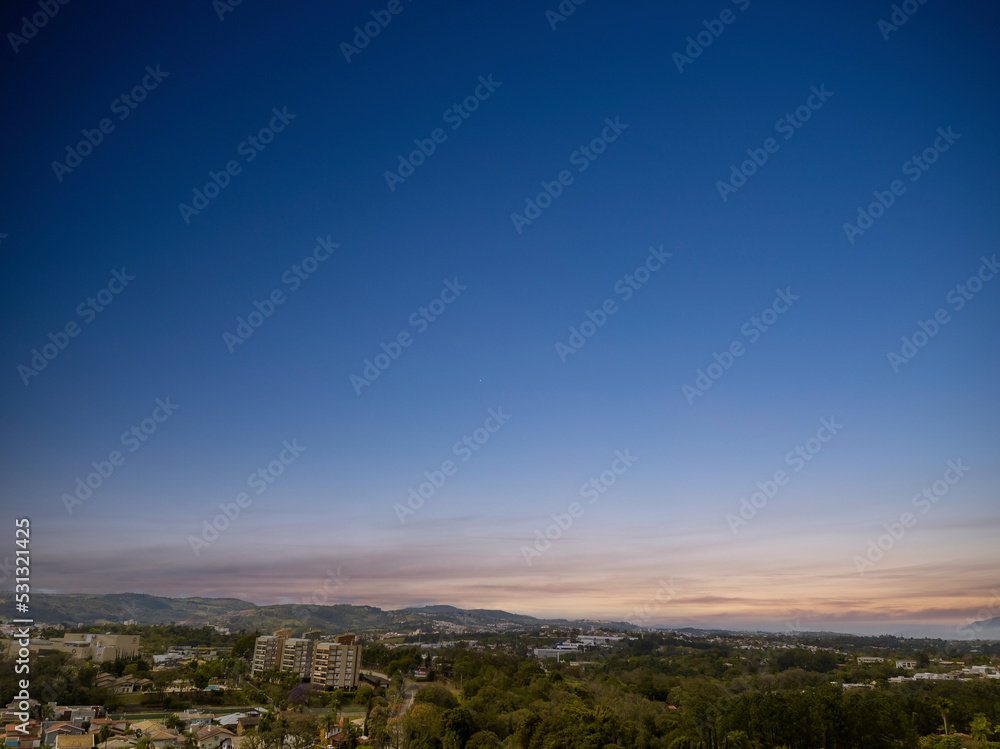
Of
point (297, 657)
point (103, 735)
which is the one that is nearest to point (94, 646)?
point (297, 657)

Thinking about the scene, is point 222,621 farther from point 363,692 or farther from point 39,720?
point 39,720

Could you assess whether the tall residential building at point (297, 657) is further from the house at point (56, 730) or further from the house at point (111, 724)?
the house at point (56, 730)

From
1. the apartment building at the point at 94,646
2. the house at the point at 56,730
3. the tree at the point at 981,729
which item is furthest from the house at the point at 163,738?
the tree at the point at 981,729

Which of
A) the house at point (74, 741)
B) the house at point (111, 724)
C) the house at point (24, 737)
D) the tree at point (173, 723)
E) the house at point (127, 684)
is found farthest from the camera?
the house at point (127, 684)

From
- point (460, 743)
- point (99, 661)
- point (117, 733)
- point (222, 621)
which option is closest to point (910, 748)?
point (460, 743)

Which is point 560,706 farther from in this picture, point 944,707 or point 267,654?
point 267,654

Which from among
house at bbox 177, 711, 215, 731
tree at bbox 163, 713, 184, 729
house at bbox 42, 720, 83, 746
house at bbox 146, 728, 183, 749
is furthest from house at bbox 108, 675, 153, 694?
house at bbox 146, 728, 183, 749
